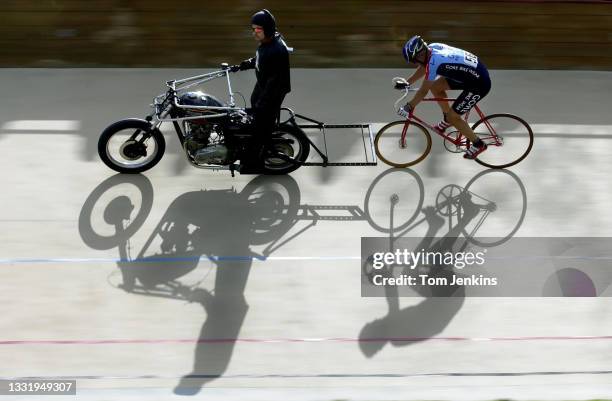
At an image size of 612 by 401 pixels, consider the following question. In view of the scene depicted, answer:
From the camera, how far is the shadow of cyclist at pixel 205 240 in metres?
7.43

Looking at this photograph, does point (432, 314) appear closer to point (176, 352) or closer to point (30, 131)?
point (176, 352)

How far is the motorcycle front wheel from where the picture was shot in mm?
9289

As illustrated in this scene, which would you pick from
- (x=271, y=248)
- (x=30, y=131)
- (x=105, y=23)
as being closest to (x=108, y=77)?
(x=105, y=23)

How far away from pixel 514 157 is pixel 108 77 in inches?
248

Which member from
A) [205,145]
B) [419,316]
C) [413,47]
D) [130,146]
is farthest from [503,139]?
[130,146]

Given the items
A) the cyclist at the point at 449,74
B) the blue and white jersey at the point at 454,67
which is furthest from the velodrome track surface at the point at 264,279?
the blue and white jersey at the point at 454,67

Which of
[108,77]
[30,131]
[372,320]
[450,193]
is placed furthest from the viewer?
[108,77]

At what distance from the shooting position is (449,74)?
909cm

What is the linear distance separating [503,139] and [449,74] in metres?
1.41

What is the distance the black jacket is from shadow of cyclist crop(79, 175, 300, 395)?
1209 mm

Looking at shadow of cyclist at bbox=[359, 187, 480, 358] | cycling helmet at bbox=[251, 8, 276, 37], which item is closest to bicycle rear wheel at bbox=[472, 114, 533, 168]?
shadow of cyclist at bbox=[359, 187, 480, 358]

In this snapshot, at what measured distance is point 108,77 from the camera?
12266 mm

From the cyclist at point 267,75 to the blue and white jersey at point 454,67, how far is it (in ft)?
5.45

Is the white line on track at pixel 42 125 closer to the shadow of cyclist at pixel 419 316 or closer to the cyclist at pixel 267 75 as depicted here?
the cyclist at pixel 267 75
